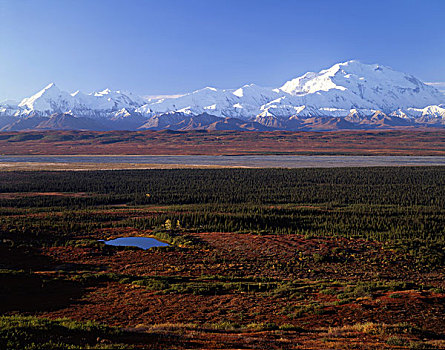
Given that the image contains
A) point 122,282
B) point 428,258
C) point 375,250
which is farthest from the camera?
point 375,250

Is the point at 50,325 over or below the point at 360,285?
over

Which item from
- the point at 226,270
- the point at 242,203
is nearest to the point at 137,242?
the point at 226,270

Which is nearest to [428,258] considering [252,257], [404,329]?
[252,257]

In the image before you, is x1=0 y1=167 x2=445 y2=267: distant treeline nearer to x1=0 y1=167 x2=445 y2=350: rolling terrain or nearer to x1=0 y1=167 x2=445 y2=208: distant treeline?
x1=0 y1=167 x2=445 y2=208: distant treeline

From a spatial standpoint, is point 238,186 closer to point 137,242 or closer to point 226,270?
point 137,242

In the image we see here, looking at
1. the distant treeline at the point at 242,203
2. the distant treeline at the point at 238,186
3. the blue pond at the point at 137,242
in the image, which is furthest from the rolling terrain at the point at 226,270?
the blue pond at the point at 137,242

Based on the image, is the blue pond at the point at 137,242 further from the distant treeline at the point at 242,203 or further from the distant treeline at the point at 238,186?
the distant treeline at the point at 238,186

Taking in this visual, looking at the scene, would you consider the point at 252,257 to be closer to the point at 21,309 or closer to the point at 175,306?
the point at 175,306

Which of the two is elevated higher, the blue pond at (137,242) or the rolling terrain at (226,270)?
the rolling terrain at (226,270)

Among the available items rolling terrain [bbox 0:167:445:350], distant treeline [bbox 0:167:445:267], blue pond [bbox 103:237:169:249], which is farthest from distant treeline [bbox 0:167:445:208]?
blue pond [bbox 103:237:169:249]
